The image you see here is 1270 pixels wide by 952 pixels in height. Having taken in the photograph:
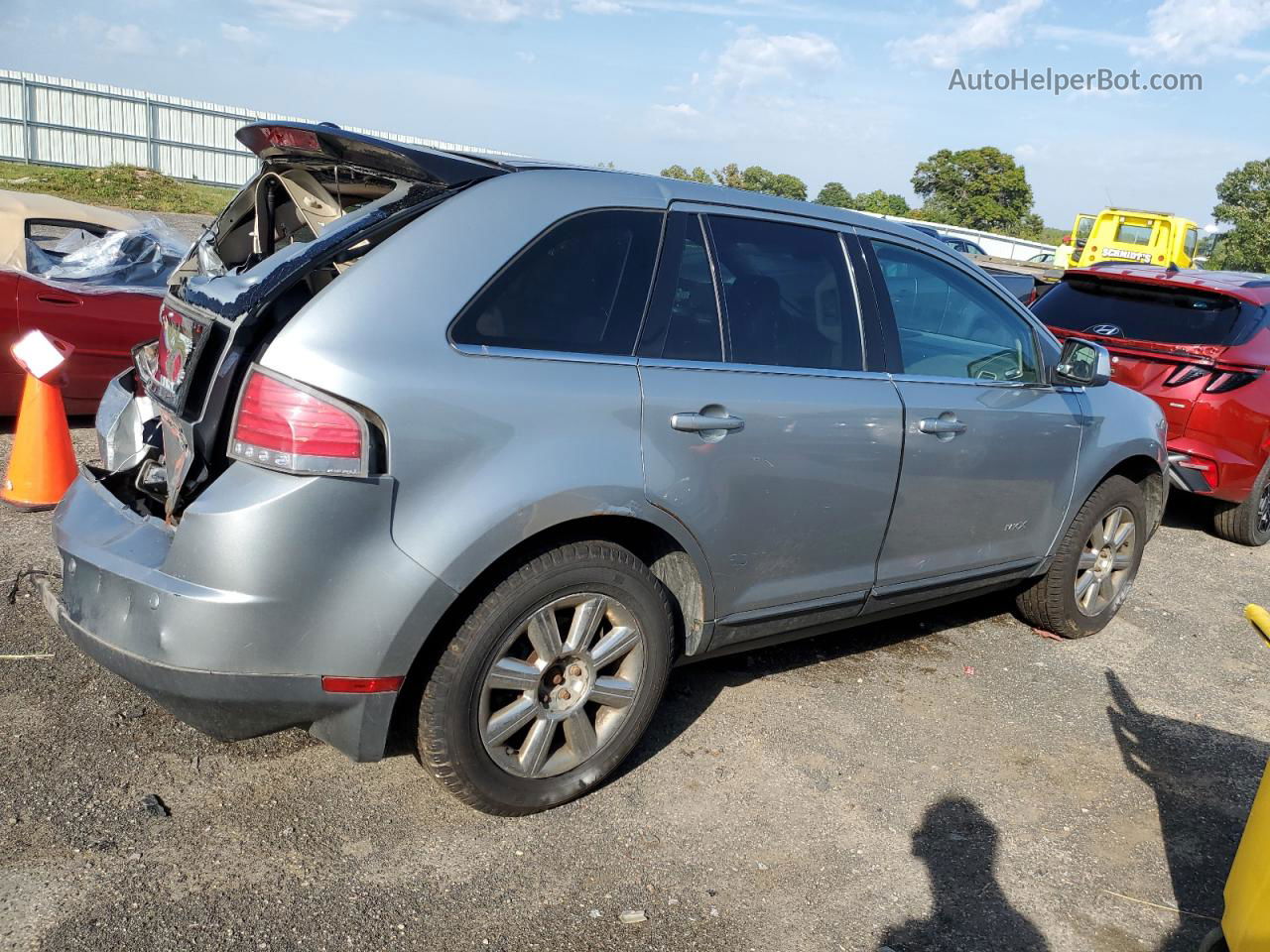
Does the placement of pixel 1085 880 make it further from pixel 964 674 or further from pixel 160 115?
pixel 160 115

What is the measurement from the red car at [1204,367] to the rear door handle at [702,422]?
4246mm

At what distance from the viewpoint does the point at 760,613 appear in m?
3.64

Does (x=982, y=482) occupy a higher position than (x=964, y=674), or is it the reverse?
(x=982, y=482)

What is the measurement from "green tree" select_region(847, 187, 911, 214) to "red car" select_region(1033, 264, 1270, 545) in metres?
34.6

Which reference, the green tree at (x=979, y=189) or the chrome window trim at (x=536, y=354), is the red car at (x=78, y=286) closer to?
the chrome window trim at (x=536, y=354)

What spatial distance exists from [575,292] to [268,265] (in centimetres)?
83

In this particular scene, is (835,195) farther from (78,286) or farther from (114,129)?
(78,286)

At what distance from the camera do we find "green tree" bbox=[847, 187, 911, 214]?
41.2 meters

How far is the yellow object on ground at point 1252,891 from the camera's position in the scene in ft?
7.35

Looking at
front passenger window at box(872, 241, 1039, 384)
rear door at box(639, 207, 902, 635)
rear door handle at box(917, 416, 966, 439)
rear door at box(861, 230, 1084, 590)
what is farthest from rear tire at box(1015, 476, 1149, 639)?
rear door at box(639, 207, 902, 635)

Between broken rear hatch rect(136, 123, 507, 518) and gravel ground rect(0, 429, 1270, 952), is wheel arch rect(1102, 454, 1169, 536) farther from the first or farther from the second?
broken rear hatch rect(136, 123, 507, 518)

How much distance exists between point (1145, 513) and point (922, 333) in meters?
2.07

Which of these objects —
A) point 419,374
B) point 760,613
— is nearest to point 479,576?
point 419,374

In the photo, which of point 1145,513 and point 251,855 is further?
point 1145,513
